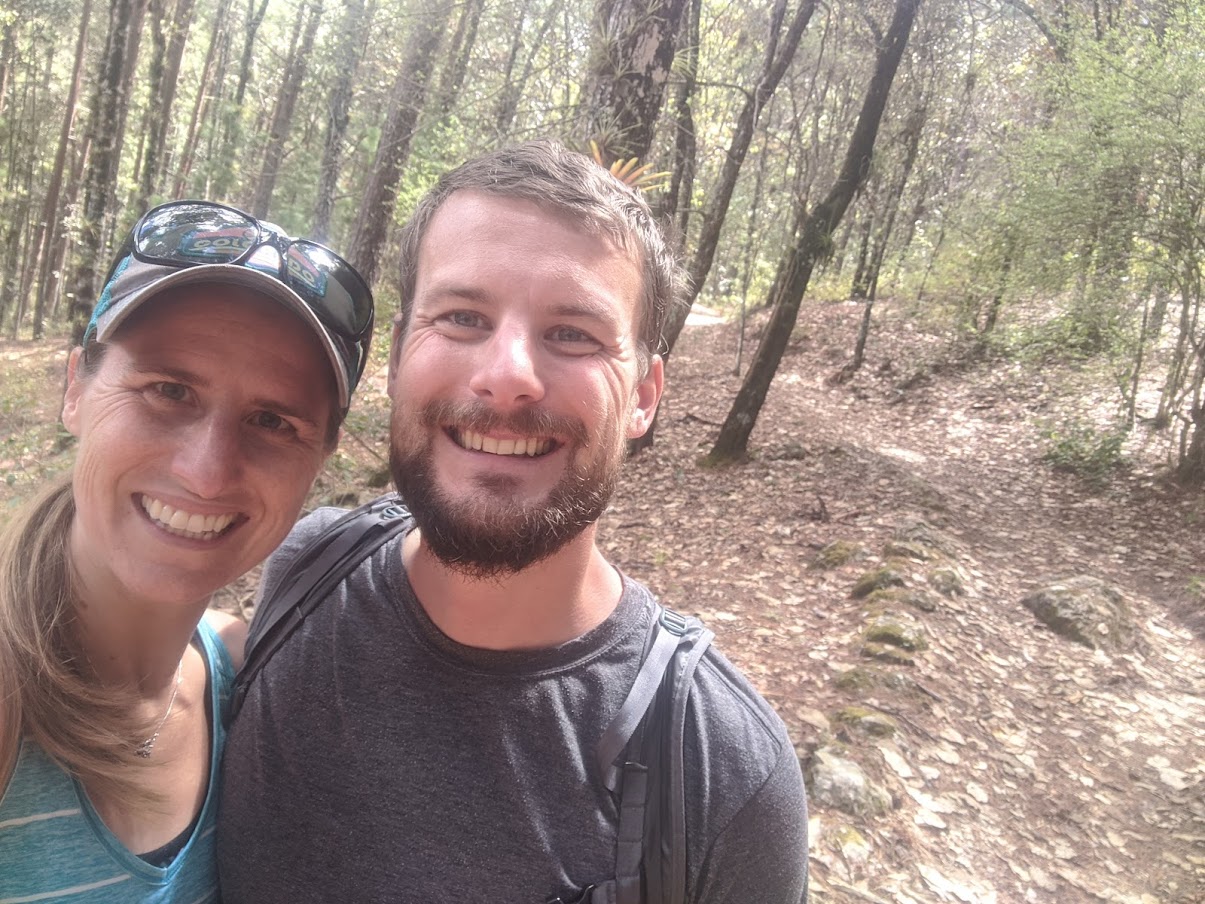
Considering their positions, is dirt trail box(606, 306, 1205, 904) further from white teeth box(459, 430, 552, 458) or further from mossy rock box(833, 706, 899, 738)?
white teeth box(459, 430, 552, 458)

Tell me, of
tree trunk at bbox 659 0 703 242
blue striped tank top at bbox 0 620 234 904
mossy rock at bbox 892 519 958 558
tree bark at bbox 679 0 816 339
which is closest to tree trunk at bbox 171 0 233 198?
tree trunk at bbox 659 0 703 242

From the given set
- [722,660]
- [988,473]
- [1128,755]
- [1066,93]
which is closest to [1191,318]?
[988,473]

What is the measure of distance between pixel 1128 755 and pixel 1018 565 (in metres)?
2.94

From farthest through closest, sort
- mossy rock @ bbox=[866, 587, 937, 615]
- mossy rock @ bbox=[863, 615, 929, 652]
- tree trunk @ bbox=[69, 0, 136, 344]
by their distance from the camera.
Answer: tree trunk @ bbox=[69, 0, 136, 344] < mossy rock @ bbox=[866, 587, 937, 615] < mossy rock @ bbox=[863, 615, 929, 652]

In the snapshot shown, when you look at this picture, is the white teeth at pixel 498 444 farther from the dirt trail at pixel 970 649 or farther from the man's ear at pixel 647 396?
the dirt trail at pixel 970 649

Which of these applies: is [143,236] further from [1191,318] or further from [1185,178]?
[1191,318]

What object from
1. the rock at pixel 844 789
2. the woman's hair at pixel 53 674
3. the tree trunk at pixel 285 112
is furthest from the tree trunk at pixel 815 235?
the tree trunk at pixel 285 112

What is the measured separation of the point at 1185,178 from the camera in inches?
343

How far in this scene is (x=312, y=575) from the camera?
1.79 metres

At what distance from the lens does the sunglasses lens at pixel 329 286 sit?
149cm

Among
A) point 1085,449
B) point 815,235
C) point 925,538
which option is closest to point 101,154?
point 815,235

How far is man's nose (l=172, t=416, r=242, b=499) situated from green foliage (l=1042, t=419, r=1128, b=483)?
1127cm

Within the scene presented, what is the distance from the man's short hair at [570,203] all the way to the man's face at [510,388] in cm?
4

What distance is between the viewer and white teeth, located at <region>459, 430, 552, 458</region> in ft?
5.12
